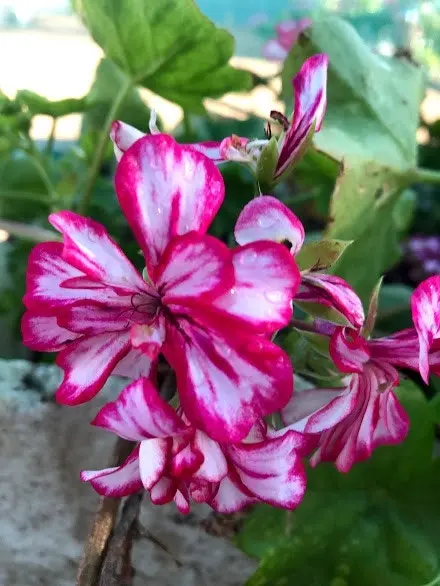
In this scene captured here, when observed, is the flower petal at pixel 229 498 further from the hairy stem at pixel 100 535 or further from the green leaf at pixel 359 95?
the green leaf at pixel 359 95

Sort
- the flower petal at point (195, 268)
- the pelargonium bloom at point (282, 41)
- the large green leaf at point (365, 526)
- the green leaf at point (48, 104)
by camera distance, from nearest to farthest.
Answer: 1. the flower petal at point (195, 268)
2. the large green leaf at point (365, 526)
3. the green leaf at point (48, 104)
4. the pelargonium bloom at point (282, 41)

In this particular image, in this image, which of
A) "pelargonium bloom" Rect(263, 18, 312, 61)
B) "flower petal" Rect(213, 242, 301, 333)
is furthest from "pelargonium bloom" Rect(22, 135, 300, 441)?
"pelargonium bloom" Rect(263, 18, 312, 61)

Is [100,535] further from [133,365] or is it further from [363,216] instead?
[363,216]

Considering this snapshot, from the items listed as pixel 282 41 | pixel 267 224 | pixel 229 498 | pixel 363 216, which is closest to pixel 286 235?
pixel 267 224

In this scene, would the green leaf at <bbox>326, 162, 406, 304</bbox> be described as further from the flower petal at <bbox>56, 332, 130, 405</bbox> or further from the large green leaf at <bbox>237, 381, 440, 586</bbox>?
the flower petal at <bbox>56, 332, 130, 405</bbox>

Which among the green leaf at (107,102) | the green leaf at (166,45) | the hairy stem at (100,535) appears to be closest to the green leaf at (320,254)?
the hairy stem at (100,535)
